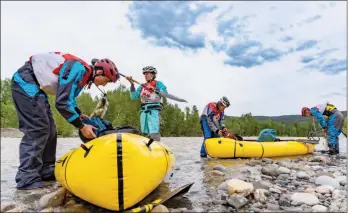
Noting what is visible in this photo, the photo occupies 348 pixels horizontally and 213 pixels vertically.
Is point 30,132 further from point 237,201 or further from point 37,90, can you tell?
point 237,201

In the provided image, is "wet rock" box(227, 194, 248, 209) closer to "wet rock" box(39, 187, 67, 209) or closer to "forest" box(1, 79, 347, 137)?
"wet rock" box(39, 187, 67, 209)

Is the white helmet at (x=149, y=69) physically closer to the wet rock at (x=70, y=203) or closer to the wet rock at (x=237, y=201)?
the wet rock at (x=70, y=203)

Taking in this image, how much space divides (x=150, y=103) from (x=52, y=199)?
13.6ft

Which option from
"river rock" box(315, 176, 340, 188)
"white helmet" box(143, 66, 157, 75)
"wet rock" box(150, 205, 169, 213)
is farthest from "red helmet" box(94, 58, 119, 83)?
"river rock" box(315, 176, 340, 188)

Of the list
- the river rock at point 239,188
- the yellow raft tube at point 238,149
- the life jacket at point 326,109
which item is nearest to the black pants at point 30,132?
the river rock at point 239,188

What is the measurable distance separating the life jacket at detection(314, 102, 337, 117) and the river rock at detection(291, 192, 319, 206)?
7103 millimetres

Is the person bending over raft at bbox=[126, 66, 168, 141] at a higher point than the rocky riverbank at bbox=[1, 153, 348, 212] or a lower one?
higher

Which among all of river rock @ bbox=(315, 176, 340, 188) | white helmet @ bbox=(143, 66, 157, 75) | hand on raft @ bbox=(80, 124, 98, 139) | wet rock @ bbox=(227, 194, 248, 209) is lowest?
wet rock @ bbox=(227, 194, 248, 209)

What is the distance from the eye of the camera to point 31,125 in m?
4.01

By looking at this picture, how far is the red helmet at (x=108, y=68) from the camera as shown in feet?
13.2

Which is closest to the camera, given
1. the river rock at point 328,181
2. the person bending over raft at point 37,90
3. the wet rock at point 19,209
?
the wet rock at point 19,209

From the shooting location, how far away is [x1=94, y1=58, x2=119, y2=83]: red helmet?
404 centimetres

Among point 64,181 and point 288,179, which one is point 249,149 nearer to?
point 288,179

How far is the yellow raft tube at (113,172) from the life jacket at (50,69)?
1.22 m
